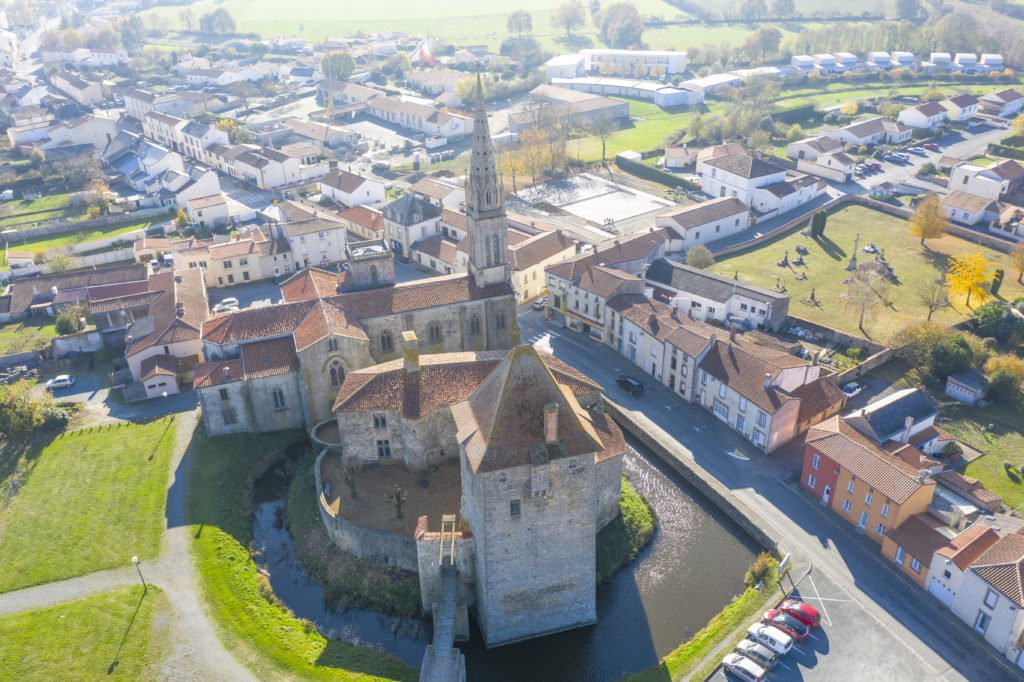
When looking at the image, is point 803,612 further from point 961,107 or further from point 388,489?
point 961,107

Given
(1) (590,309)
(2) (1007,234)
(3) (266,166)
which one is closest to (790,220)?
(2) (1007,234)

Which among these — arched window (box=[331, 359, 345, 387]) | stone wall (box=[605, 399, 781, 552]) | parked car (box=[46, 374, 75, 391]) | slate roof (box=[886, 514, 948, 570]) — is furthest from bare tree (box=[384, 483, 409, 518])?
parked car (box=[46, 374, 75, 391])

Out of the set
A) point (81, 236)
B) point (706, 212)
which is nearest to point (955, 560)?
point (706, 212)

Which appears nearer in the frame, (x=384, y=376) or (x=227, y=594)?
(x=227, y=594)

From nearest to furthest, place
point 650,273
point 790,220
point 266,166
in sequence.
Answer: point 650,273 < point 790,220 < point 266,166

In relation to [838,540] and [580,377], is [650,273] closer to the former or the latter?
[580,377]

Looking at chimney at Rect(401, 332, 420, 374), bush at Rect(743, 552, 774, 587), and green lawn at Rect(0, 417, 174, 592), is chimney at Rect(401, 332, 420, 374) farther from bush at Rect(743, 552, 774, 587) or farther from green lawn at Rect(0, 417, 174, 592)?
bush at Rect(743, 552, 774, 587)

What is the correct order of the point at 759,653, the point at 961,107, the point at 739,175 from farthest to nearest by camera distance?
1. the point at 961,107
2. the point at 739,175
3. the point at 759,653
